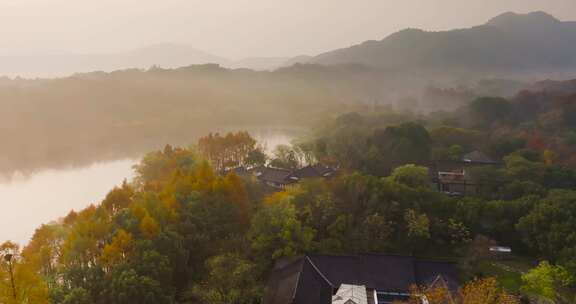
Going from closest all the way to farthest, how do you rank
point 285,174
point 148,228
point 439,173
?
point 148,228, point 439,173, point 285,174

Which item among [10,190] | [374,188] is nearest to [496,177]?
[374,188]

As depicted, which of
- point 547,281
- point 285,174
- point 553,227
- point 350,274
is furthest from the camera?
point 285,174

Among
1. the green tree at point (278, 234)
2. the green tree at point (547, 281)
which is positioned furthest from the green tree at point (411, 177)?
the green tree at point (547, 281)

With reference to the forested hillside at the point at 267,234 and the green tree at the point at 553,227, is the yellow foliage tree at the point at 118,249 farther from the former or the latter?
the green tree at the point at 553,227

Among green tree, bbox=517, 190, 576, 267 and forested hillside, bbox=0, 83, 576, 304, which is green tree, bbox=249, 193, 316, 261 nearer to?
forested hillside, bbox=0, 83, 576, 304

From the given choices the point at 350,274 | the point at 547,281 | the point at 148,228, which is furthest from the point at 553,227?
the point at 148,228

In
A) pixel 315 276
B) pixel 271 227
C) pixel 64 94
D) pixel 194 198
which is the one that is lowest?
pixel 315 276

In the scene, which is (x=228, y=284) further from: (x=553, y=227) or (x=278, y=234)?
(x=553, y=227)

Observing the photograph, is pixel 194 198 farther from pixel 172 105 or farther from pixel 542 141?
pixel 172 105
